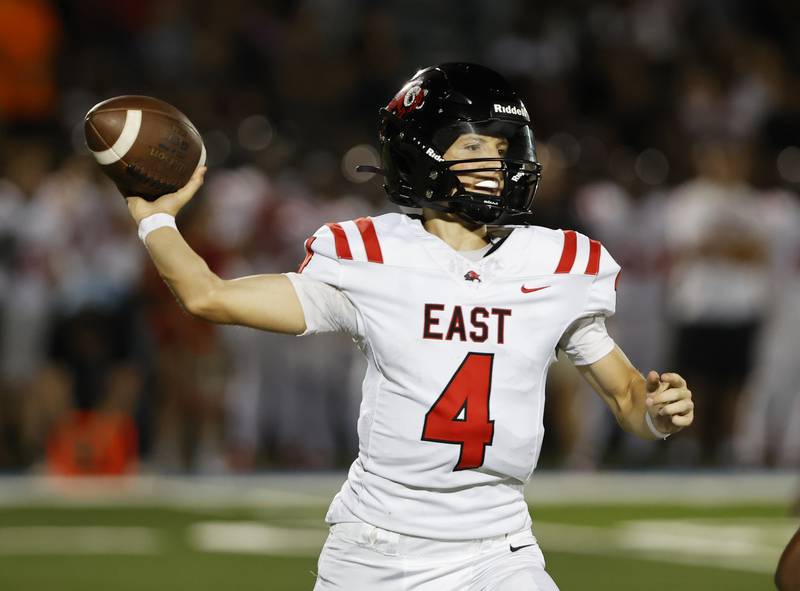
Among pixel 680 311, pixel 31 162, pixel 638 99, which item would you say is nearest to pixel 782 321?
pixel 680 311

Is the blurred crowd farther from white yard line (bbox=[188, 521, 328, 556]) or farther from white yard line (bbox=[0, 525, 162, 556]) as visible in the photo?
white yard line (bbox=[188, 521, 328, 556])

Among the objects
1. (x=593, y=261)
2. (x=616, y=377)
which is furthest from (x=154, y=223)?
(x=616, y=377)

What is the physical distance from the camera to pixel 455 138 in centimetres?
397

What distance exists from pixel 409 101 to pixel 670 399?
104 cm

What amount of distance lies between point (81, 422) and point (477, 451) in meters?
6.88

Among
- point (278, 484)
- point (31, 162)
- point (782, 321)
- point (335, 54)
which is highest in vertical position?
point (335, 54)

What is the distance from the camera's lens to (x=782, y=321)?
11.6 m

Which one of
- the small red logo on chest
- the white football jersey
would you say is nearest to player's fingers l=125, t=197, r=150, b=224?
the white football jersey

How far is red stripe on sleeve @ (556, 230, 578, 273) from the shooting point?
12.9ft

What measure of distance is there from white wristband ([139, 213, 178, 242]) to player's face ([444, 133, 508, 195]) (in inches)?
28.4

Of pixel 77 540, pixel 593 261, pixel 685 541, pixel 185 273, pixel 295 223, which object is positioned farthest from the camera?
pixel 295 223

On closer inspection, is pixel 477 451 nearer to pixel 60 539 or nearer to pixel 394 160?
pixel 394 160

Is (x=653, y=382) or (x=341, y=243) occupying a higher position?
(x=341, y=243)

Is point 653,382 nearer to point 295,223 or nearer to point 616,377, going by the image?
point 616,377
